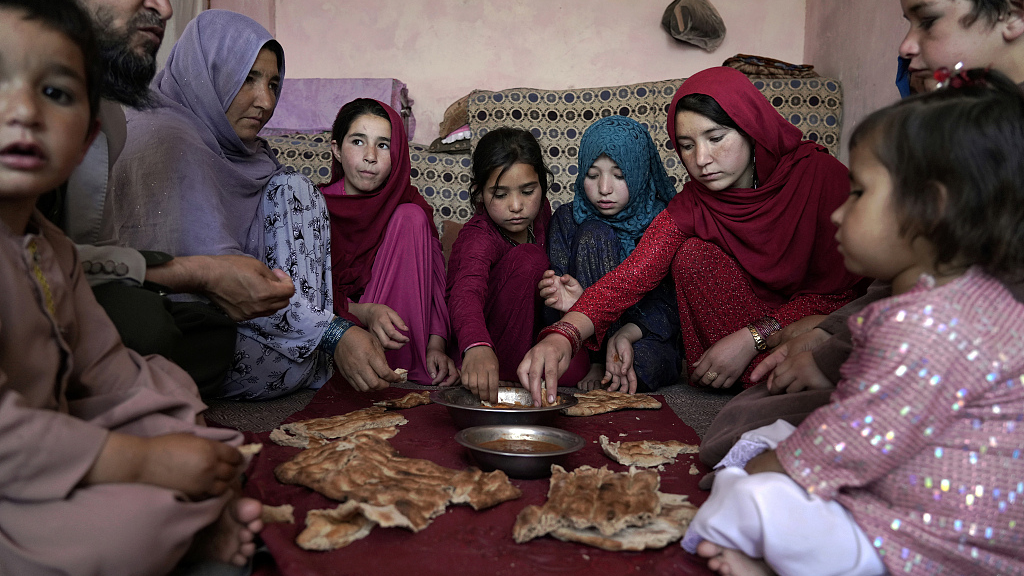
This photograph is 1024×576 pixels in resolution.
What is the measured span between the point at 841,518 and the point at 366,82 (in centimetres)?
461

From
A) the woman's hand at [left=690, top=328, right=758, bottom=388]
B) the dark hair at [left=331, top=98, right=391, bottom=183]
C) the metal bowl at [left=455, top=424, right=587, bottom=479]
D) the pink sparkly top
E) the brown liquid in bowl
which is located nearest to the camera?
the pink sparkly top

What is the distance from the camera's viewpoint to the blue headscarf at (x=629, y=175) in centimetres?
302

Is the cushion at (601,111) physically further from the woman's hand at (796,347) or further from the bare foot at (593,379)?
the woman's hand at (796,347)

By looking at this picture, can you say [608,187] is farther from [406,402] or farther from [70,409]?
[70,409]

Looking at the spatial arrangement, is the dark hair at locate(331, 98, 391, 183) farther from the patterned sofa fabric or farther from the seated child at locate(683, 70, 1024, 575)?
the seated child at locate(683, 70, 1024, 575)

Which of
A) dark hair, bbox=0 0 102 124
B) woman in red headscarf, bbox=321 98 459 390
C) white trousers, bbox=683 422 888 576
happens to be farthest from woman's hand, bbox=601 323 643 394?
dark hair, bbox=0 0 102 124

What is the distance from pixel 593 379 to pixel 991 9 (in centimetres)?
180

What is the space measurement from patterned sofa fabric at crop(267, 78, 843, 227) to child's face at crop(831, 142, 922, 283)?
3055 millimetres

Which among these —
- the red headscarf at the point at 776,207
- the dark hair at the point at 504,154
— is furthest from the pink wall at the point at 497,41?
the red headscarf at the point at 776,207

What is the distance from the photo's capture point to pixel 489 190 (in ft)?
10.1

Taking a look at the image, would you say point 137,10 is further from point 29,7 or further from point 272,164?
point 29,7

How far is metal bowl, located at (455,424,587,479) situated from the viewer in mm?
1595

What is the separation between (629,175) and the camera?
3014 mm

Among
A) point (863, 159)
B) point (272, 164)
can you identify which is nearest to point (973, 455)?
point (863, 159)
